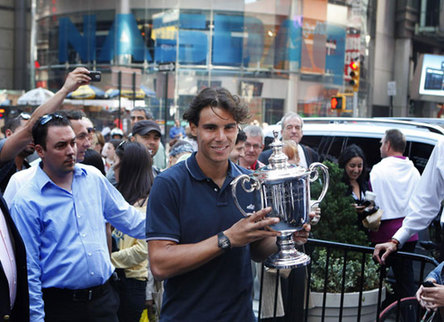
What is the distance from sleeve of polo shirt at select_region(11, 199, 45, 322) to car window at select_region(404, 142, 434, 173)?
5.78 m

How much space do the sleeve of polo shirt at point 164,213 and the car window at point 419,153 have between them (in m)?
5.82

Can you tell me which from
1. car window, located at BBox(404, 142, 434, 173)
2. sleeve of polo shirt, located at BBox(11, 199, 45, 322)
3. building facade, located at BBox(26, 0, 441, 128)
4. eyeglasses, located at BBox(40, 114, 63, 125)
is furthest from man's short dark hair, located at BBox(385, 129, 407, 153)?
building facade, located at BBox(26, 0, 441, 128)

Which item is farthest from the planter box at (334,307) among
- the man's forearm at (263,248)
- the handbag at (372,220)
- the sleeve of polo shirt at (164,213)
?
the sleeve of polo shirt at (164,213)

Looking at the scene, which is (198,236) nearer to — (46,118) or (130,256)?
(46,118)

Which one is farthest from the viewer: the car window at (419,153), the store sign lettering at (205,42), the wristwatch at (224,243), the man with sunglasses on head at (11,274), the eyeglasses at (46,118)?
the store sign lettering at (205,42)

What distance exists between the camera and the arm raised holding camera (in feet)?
10.7

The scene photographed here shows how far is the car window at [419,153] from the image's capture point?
7.59 m

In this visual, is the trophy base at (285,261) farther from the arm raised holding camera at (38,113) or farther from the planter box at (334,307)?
the planter box at (334,307)

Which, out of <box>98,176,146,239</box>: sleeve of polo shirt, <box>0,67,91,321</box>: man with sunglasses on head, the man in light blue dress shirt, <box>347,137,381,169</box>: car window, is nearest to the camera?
<box>0,67,91,321</box>: man with sunglasses on head

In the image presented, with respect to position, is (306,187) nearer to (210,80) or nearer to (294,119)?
(294,119)

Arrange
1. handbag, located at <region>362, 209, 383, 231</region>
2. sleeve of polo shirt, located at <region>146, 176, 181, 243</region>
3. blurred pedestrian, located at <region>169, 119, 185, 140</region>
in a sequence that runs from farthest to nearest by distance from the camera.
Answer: blurred pedestrian, located at <region>169, 119, 185, 140</region>, handbag, located at <region>362, 209, 383, 231</region>, sleeve of polo shirt, located at <region>146, 176, 181, 243</region>

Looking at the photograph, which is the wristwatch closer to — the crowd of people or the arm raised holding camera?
the crowd of people

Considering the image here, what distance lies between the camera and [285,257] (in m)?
2.71

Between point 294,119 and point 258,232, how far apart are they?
5536 mm
